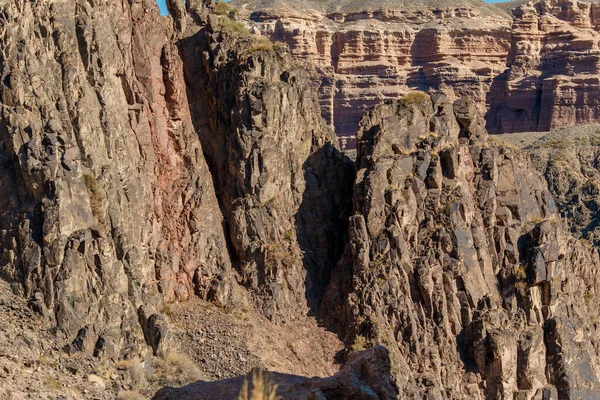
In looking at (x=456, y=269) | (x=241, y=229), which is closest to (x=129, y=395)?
(x=241, y=229)

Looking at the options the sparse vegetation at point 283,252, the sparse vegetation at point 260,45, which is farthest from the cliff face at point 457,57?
the sparse vegetation at point 283,252

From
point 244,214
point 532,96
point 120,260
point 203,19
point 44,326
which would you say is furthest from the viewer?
point 532,96

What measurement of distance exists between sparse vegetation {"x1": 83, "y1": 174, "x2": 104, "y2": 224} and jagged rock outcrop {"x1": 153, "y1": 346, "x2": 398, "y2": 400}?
A: 15375 mm

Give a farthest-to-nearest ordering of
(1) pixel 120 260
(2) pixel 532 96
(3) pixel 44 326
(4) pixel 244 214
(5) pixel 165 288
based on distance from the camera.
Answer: (2) pixel 532 96 → (4) pixel 244 214 → (5) pixel 165 288 → (1) pixel 120 260 → (3) pixel 44 326

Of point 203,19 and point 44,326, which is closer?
point 44,326

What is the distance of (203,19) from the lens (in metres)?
50.0

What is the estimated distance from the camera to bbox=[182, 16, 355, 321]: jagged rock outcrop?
45.7 metres

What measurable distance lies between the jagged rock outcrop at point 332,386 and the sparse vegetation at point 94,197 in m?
15.4

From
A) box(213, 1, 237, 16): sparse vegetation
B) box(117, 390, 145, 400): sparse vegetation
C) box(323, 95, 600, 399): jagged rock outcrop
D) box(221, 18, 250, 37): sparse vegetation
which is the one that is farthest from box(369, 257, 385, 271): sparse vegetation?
box(213, 1, 237, 16): sparse vegetation

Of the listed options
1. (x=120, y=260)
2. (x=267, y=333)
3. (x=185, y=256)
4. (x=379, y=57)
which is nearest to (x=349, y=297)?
(x=267, y=333)

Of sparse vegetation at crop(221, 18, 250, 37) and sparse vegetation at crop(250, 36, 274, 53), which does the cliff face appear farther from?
sparse vegetation at crop(250, 36, 274, 53)

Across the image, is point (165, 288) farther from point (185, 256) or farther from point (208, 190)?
point (208, 190)

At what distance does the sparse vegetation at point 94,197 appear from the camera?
39.3 meters

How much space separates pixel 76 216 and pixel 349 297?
40.0 ft
